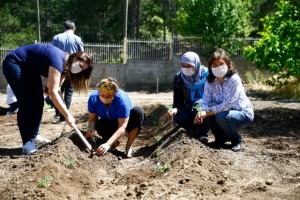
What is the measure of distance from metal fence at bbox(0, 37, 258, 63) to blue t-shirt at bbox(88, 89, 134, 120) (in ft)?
49.3

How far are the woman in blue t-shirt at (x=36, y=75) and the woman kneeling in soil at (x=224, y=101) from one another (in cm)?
139

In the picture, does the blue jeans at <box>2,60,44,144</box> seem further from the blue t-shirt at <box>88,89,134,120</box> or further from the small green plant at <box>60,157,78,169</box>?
the small green plant at <box>60,157,78,169</box>

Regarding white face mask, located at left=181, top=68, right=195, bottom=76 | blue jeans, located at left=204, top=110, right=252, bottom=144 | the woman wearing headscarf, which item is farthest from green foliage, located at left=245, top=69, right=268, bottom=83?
blue jeans, located at left=204, top=110, right=252, bottom=144

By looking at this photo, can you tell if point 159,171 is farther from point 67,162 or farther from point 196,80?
point 196,80

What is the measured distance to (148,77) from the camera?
2059cm

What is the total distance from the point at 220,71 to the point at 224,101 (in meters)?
0.36

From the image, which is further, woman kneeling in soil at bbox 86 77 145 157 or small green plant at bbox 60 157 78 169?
woman kneeling in soil at bbox 86 77 145 157

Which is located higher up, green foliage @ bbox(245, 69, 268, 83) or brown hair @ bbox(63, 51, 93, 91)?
brown hair @ bbox(63, 51, 93, 91)

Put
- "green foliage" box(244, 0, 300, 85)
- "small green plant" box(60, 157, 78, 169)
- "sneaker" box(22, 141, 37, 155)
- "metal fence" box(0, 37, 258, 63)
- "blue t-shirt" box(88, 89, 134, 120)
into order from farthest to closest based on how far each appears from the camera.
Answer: "metal fence" box(0, 37, 258, 63) < "green foliage" box(244, 0, 300, 85) < "sneaker" box(22, 141, 37, 155) < "blue t-shirt" box(88, 89, 134, 120) < "small green plant" box(60, 157, 78, 169)

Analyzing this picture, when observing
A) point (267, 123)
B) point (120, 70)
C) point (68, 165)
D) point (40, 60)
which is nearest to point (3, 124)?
point (40, 60)

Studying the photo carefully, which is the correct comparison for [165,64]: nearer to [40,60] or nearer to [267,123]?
[267,123]

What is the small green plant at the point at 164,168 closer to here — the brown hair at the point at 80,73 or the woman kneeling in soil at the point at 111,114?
the woman kneeling in soil at the point at 111,114

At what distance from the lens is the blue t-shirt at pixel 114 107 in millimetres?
5203

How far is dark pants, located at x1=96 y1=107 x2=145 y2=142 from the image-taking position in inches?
216
